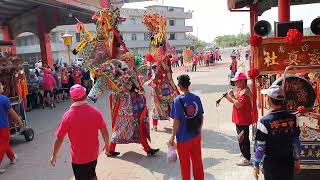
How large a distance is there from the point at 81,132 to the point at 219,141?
13.4 feet

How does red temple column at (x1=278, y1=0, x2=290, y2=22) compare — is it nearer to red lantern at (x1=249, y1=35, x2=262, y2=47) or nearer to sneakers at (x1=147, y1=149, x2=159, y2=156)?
red lantern at (x1=249, y1=35, x2=262, y2=47)

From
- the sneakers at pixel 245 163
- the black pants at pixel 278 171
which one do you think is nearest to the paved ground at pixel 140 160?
the sneakers at pixel 245 163

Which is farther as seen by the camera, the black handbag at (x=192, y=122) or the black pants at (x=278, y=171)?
the black handbag at (x=192, y=122)

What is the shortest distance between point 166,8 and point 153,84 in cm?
6563

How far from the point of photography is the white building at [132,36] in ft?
176

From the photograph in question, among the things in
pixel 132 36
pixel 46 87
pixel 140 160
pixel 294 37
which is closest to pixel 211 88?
pixel 46 87

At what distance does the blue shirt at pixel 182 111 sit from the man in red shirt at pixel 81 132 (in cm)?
94

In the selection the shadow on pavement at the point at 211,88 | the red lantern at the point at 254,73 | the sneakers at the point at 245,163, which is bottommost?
the sneakers at the point at 245,163

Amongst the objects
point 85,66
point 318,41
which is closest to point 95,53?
point 85,66

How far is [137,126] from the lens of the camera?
7246 mm

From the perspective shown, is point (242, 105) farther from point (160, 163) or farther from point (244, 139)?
point (160, 163)

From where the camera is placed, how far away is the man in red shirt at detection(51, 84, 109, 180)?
471 centimetres

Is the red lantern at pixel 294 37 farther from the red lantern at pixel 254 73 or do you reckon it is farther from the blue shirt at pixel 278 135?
the blue shirt at pixel 278 135

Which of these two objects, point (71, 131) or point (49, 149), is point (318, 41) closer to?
point (71, 131)
